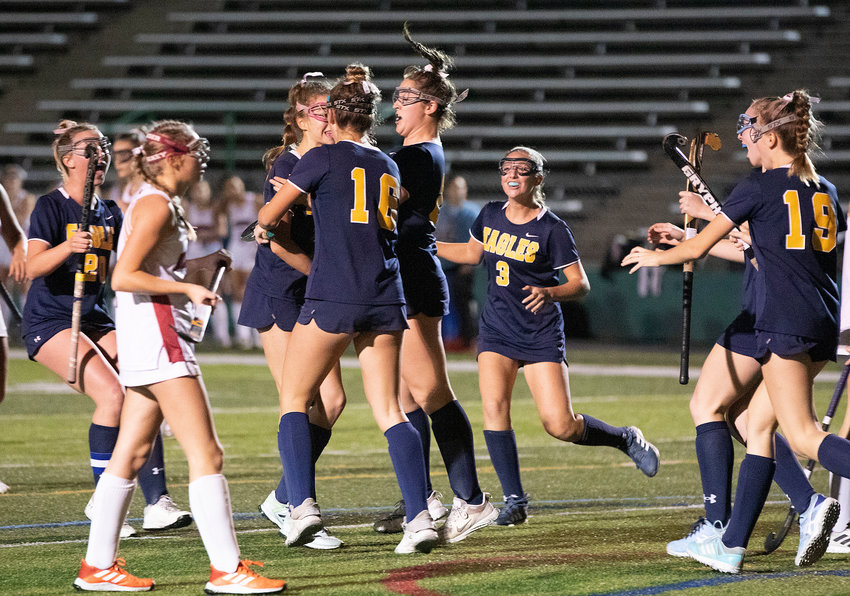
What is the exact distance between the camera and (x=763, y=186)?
493 cm

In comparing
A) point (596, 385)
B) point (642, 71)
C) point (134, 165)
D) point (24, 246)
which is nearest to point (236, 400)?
point (596, 385)

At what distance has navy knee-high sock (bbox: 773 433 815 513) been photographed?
5.21 m

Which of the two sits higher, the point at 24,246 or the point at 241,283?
the point at 24,246

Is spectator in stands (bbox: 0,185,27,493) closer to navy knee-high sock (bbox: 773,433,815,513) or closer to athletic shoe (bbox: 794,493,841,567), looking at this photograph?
navy knee-high sock (bbox: 773,433,815,513)

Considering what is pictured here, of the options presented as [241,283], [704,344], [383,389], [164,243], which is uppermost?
[164,243]

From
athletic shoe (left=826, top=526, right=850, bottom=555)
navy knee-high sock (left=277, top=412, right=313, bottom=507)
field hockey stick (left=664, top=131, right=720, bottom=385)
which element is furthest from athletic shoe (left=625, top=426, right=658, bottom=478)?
navy knee-high sock (left=277, top=412, right=313, bottom=507)

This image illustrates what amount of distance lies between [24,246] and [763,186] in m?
4.03

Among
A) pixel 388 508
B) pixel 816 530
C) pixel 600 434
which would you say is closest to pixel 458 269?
pixel 388 508

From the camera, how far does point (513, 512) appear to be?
19.9 feet

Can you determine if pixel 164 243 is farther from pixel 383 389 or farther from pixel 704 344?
pixel 704 344

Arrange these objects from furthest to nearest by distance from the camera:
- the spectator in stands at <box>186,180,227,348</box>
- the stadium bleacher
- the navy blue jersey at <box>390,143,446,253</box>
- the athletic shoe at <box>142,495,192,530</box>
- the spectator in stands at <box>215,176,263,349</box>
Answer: the stadium bleacher → the spectator in stands at <box>186,180,227,348</box> → the spectator in stands at <box>215,176,263,349</box> → the athletic shoe at <box>142,495,192,530</box> → the navy blue jersey at <box>390,143,446,253</box>

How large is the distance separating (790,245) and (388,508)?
278 cm

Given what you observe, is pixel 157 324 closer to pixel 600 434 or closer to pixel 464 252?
pixel 464 252

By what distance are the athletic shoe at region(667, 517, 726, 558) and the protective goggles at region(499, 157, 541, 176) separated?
198 centimetres
